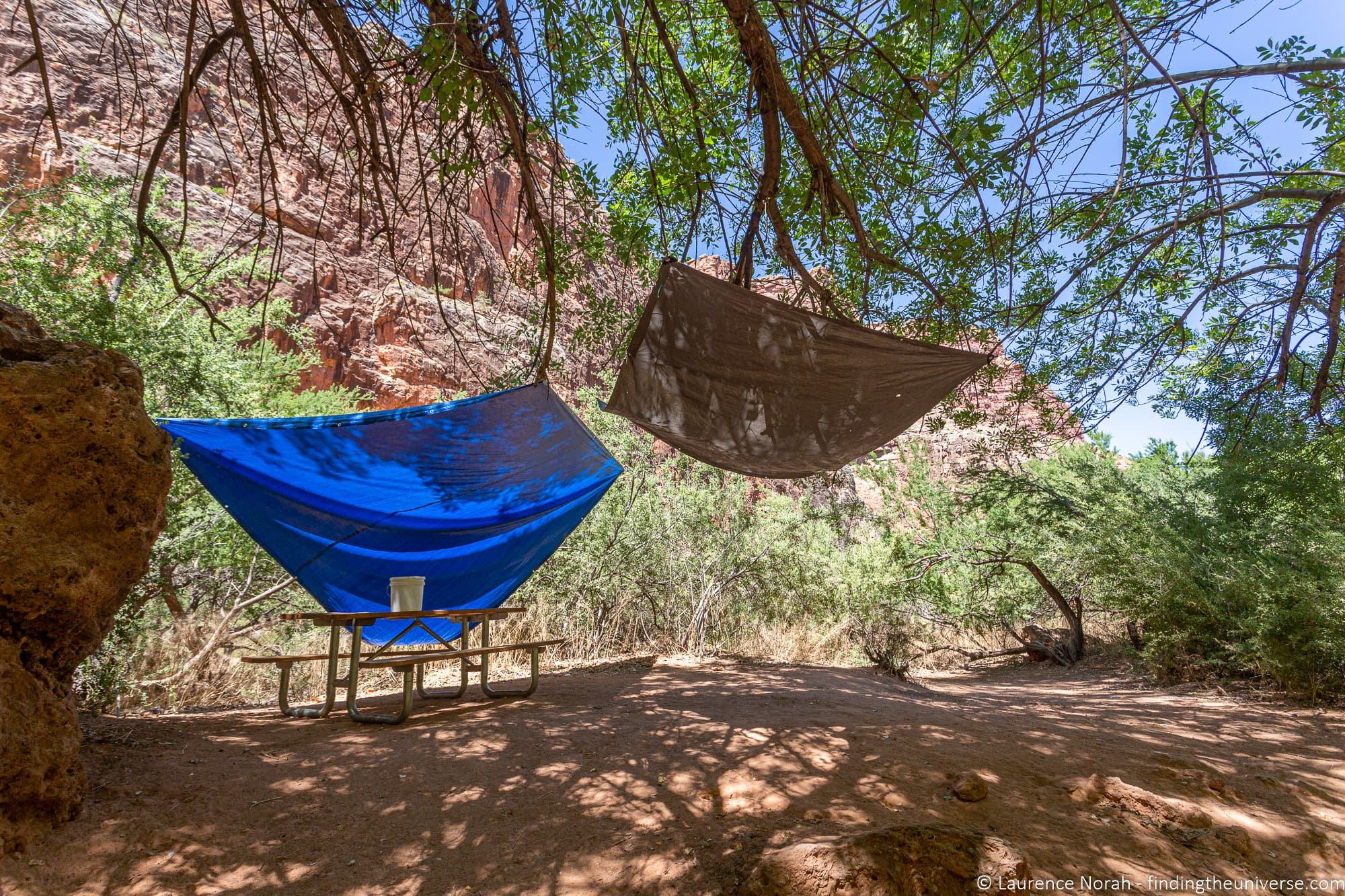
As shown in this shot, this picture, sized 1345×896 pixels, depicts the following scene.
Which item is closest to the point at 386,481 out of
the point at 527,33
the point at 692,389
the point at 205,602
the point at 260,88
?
the point at 692,389

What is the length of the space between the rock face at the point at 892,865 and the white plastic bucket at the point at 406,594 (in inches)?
74.1

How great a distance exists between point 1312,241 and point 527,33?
296cm

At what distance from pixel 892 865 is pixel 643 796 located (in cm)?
71

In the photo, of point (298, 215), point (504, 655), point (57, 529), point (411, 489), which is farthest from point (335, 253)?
point (298, 215)

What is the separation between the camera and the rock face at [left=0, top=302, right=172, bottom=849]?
131 cm

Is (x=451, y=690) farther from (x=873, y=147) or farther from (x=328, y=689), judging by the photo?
(x=873, y=147)

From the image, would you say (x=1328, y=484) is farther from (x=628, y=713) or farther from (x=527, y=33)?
(x=527, y=33)

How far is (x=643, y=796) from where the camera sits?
5.28 ft

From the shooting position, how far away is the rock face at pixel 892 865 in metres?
1.05

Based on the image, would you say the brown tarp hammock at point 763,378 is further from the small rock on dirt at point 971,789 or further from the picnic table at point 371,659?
the small rock on dirt at point 971,789

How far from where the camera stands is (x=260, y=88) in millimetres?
1525

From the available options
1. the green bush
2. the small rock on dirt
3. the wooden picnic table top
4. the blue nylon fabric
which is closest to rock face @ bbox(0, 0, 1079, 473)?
the green bush

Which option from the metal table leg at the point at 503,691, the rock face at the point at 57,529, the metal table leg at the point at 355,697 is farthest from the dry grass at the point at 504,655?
the rock face at the point at 57,529

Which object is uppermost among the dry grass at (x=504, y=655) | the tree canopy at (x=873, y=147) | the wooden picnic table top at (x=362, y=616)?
the tree canopy at (x=873, y=147)
